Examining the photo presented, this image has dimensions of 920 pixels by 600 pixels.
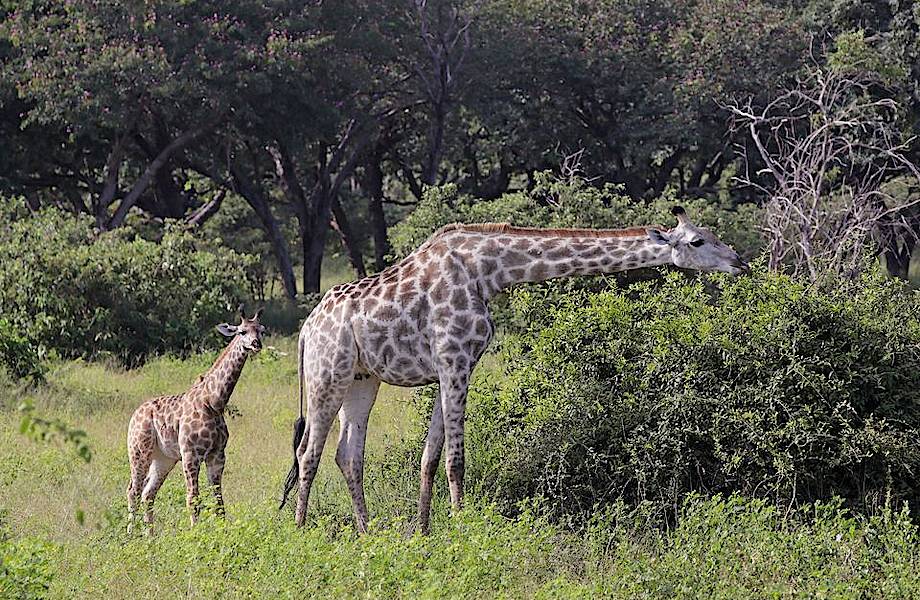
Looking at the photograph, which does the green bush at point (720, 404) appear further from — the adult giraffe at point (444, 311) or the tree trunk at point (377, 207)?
the tree trunk at point (377, 207)

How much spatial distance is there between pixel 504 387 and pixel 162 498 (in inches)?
104

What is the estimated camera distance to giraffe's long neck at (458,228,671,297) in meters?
8.25

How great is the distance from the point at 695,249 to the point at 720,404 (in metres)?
1.17

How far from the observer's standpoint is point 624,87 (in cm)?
2852

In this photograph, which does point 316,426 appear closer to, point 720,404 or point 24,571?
point 24,571

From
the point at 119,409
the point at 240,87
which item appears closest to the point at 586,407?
the point at 119,409

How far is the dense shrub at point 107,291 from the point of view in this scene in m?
16.2

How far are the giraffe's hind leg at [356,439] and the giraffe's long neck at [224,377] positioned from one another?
2.46ft

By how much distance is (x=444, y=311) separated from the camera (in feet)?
26.8

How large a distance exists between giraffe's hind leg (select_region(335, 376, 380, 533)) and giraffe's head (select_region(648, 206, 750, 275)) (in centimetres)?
215

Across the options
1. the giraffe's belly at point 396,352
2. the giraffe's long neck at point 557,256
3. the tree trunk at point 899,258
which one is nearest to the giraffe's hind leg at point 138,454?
the giraffe's belly at point 396,352

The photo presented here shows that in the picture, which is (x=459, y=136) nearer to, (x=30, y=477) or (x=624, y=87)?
(x=624, y=87)

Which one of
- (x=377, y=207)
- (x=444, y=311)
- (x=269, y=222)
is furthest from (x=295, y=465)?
(x=377, y=207)

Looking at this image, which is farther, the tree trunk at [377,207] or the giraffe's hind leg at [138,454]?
the tree trunk at [377,207]
